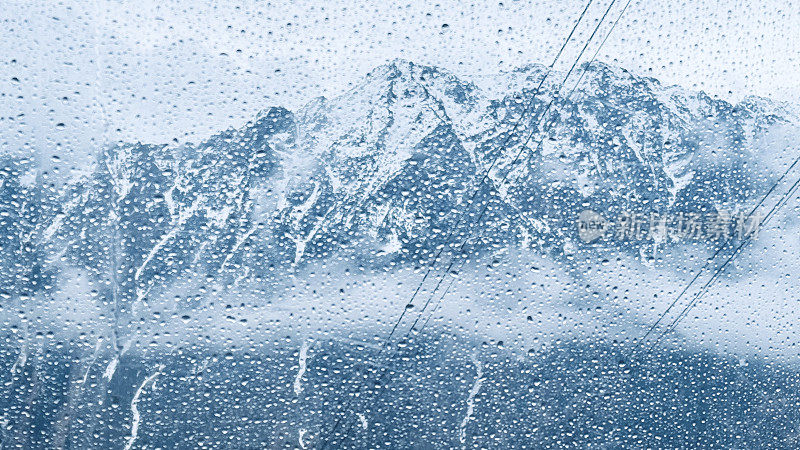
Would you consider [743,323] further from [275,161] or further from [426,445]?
[275,161]

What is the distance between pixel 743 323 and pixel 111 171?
5.97 feet

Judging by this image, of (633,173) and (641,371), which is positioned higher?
(633,173)

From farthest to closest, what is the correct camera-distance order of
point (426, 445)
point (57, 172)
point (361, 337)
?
1. point (426, 445)
2. point (361, 337)
3. point (57, 172)

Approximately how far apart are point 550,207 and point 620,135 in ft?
0.94

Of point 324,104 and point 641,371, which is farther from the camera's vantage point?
point 641,371

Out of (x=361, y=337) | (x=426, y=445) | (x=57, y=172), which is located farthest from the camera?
(x=426, y=445)

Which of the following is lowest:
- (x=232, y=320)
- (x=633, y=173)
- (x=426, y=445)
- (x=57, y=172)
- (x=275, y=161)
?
(x=426, y=445)

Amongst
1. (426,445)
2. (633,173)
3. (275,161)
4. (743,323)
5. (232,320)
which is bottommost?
(426,445)

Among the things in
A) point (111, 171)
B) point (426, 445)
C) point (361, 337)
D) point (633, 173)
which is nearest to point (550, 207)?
point (633, 173)

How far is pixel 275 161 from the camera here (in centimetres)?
152

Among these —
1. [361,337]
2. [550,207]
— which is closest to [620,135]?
[550,207]

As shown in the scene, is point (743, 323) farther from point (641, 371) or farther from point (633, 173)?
point (633, 173)

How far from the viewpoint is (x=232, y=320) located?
4.88 feet

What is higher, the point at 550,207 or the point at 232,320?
the point at 550,207
